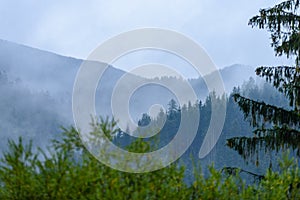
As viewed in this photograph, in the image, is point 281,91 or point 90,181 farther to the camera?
point 281,91

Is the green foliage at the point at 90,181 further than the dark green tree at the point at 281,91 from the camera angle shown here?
No

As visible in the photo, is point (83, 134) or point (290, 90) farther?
point (290, 90)

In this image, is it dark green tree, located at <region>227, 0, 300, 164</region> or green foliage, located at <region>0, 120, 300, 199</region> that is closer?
green foliage, located at <region>0, 120, 300, 199</region>

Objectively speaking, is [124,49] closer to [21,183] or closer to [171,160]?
[171,160]

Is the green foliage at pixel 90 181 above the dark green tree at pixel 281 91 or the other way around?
the other way around

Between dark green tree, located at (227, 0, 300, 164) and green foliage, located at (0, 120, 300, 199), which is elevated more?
dark green tree, located at (227, 0, 300, 164)

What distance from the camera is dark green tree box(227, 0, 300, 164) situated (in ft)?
44.6

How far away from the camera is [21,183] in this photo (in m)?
6.41

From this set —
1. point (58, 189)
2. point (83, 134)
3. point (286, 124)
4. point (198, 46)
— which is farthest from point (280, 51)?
point (58, 189)

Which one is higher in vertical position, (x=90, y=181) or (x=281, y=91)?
(x=281, y=91)

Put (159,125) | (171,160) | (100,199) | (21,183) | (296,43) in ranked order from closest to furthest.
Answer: (100,199) → (21,183) → (171,160) → (159,125) → (296,43)

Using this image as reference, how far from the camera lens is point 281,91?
45.6ft

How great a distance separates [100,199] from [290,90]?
29.1 feet

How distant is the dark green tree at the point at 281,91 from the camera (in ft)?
44.6
